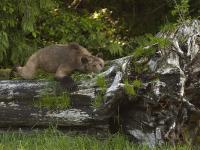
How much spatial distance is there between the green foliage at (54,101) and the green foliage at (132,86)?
99 centimetres

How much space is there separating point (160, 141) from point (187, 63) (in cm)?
126

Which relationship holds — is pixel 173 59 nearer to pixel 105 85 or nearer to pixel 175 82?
pixel 175 82

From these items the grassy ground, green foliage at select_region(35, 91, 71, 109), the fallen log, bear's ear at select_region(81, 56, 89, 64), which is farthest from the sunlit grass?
bear's ear at select_region(81, 56, 89, 64)

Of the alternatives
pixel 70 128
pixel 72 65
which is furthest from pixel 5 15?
pixel 70 128

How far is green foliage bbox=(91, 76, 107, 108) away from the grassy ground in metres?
0.53

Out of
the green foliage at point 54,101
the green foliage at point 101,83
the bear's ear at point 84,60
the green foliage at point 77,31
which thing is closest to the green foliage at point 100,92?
the green foliage at point 101,83

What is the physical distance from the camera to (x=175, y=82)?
8.62m

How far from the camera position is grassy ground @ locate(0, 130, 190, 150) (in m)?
8.45

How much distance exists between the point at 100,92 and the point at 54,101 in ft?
2.41

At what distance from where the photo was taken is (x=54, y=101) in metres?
9.17

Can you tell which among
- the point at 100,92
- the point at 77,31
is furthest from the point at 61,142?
the point at 77,31

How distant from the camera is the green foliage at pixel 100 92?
8953mm

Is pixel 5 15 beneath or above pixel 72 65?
above

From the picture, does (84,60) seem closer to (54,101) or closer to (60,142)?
(54,101)
